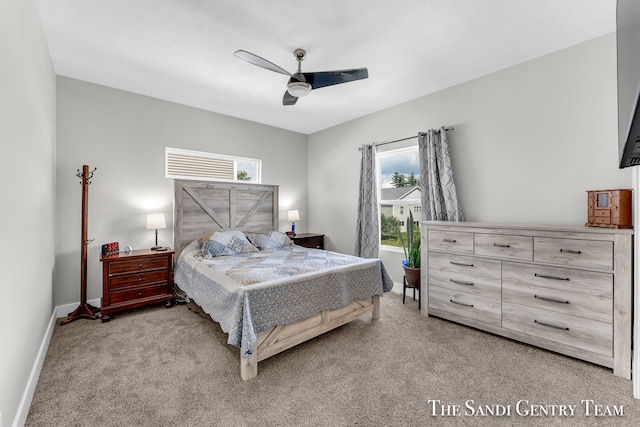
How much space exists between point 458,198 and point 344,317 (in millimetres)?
2020

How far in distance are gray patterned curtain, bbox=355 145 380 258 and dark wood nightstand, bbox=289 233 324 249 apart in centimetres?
87

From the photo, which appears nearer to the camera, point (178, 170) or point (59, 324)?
point (59, 324)

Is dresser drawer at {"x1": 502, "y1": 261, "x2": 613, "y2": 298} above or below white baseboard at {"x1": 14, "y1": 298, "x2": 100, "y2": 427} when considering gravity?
above

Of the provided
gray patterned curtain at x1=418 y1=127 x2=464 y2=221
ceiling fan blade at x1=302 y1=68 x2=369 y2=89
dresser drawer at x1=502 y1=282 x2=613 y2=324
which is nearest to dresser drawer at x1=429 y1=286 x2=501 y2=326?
dresser drawer at x1=502 y1=282 x2=613 y2=324

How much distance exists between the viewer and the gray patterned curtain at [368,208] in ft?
14.0

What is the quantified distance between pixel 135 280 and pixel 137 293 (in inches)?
6.3

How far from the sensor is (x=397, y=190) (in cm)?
424

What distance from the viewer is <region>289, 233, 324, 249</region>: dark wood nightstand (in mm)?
4762

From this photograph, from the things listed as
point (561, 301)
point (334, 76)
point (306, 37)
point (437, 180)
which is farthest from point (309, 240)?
point (561, 301)

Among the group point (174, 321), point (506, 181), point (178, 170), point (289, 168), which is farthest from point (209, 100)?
point (506, 181)

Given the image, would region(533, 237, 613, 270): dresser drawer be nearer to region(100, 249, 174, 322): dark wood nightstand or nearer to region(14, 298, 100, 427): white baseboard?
region(14, 298, 100, 427): white baseboard

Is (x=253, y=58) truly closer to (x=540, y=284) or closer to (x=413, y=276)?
(x=413, y=276)

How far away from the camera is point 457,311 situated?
2.95 meters

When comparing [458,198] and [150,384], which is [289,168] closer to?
[458,198]
